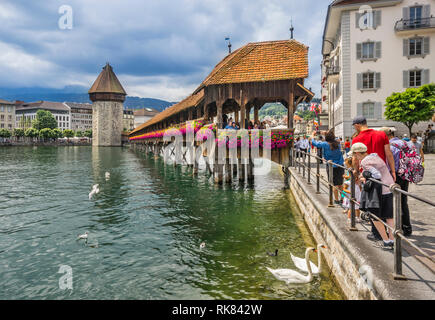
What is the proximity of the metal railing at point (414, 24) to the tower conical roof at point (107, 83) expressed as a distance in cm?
6752

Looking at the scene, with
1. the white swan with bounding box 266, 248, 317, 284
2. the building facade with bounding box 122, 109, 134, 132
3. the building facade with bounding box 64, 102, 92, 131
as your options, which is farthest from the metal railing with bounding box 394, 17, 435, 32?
the building facade with bounding box 122, 109, 134, 132

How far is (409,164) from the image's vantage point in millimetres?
4988

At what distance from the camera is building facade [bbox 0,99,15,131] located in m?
113

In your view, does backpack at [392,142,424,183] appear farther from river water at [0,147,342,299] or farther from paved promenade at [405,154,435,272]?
river water at [0,147,342,299]

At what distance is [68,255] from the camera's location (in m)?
6.55

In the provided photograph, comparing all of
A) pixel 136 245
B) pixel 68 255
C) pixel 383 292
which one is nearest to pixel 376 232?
pixel 383 292

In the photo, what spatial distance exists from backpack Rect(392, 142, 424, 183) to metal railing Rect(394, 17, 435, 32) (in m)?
27.4

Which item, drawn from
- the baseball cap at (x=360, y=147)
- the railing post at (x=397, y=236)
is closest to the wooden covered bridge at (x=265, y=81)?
the baseball cap at (x=360, y=147)

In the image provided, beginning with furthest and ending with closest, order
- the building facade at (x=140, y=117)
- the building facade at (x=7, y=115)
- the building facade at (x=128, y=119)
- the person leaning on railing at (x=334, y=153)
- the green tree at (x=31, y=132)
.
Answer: the building facade at (x=140, y=117) < the building facade at (x=128, y=119) < the building facade at (x=7, y=115) < the green tree at (x=31, y=132) < the person leaning on railing at (x=334, y=153)

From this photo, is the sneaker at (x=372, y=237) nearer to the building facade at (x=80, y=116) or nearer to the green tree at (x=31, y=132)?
the green tree at (x=31, y=132)

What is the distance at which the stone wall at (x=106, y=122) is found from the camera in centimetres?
8294

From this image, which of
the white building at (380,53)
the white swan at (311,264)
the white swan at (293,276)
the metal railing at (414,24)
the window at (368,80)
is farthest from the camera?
the window at (368,80)

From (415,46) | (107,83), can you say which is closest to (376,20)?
(415,46)
